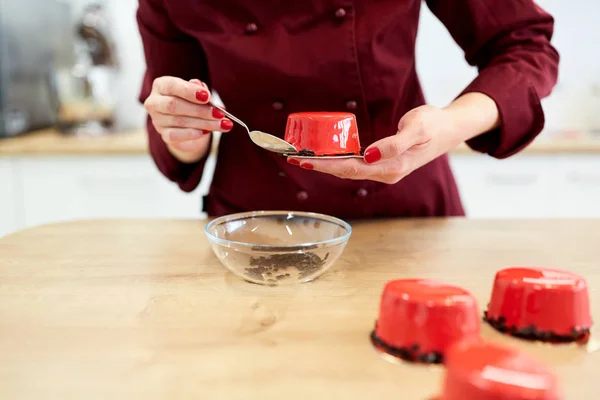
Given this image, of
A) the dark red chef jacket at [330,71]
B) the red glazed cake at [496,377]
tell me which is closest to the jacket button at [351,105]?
the dark red chef jacket at [330,71]

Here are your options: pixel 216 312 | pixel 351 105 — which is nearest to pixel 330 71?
pixel 351 105

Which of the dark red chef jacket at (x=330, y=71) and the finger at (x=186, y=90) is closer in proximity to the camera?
the finger at (x=186, y=90)

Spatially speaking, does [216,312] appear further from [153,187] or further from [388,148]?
[153,187]

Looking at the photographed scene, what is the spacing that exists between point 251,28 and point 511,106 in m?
0.40

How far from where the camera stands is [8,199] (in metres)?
1.86

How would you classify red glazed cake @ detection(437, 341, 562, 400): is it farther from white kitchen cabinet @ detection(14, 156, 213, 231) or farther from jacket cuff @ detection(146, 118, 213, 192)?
white kitchen cabinet @ detection(14, 156, 213, 231)

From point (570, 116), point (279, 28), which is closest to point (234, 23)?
point (279, 28)

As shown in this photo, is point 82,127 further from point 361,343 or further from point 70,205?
point 361,343

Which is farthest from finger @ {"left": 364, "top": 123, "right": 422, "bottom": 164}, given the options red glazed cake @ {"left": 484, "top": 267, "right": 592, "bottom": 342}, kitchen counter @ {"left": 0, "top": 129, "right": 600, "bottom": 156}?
kitchen counter @ {"left": 0, "top": 129, "right": 600, "bottom": 156}

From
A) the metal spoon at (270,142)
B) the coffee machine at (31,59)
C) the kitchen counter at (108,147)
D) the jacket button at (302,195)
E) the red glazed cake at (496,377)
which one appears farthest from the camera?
the coffee machine at (31,59)

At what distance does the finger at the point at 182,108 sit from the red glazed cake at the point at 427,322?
401 millimetres

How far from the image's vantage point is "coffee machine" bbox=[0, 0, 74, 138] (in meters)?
1.93

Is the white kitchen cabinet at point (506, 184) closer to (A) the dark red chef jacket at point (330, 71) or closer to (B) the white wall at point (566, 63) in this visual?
(B) the white wall at point (566, 63)

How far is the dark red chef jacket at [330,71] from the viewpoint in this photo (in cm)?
91
